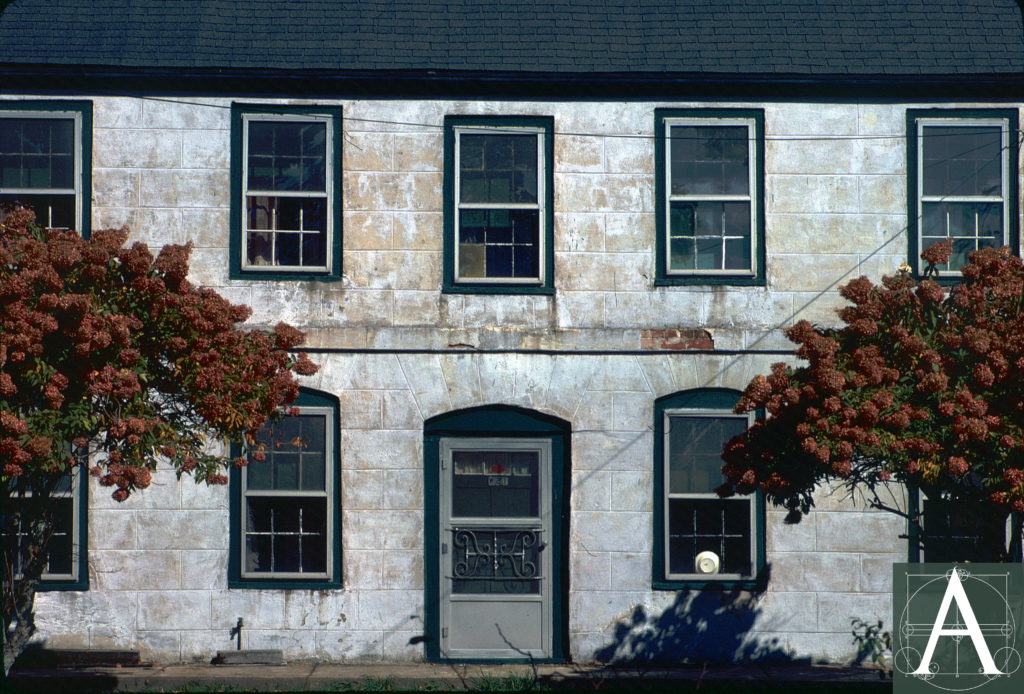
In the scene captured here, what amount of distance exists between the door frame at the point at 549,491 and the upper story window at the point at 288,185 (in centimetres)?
194

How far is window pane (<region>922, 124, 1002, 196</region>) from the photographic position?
435 inches

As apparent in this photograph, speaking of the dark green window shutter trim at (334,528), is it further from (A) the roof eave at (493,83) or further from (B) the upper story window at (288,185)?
(A) the roof eave at (493,83)

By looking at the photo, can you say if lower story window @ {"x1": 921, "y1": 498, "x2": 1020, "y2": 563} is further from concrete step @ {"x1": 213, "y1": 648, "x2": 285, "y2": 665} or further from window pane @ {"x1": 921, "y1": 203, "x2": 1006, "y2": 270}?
concrete step @ {"x1": 213, "y1": 648, "x2": 285, "y2": 665}

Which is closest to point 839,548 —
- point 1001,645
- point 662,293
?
point 1001,645

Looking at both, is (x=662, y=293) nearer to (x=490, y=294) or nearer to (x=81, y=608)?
(x=490, y=294)

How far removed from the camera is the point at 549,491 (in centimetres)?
1088

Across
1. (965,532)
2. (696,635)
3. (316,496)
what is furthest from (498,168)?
(965,532)

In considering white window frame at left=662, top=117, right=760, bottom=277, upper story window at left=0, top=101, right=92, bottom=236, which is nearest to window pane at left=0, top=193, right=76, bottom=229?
upper story window at left=0, top=101, right=92, bottom=236

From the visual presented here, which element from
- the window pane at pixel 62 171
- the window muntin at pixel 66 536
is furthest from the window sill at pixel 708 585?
the window pane at pixel 62 171

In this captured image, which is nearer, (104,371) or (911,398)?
(104,371)

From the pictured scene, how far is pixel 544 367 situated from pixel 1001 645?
470 centimetres

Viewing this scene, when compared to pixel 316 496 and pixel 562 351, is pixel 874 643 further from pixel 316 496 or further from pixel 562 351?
pixel 316 496

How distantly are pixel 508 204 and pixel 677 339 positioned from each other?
2130 mm

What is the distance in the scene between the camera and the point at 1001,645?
369 inches
